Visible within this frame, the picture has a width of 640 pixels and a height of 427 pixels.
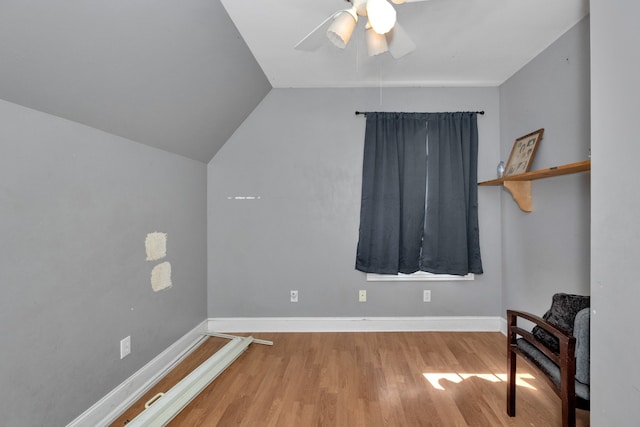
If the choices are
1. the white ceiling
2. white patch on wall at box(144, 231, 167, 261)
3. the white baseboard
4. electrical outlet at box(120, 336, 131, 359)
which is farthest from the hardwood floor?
the white ceiling

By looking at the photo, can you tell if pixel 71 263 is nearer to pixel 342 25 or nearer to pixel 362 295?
pixel 342 25

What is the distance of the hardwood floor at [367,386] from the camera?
158cm

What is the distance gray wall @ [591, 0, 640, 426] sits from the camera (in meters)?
1.02

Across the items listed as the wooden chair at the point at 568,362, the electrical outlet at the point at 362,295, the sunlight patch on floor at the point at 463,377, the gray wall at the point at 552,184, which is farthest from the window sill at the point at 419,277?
the wooden chair at the point at 568,362

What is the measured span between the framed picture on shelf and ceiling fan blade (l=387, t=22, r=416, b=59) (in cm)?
136

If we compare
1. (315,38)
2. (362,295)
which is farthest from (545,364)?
(315,38)

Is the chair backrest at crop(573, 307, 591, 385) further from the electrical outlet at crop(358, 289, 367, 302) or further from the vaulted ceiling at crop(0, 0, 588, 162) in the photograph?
the vaulted ceiling at crop(0, 0, 588, 162)

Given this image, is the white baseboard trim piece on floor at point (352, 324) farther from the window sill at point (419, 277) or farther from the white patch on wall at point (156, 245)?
the white patch on wall at point (156, 245)

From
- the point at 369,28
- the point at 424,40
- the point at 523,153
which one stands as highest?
the point at 424,40

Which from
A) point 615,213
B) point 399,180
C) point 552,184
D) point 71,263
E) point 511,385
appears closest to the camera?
point 615,213

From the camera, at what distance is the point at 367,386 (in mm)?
1856

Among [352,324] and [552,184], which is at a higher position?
[552,184]

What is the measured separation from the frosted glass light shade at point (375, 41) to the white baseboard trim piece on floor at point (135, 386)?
251 cm

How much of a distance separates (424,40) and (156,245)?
96.7 inches
